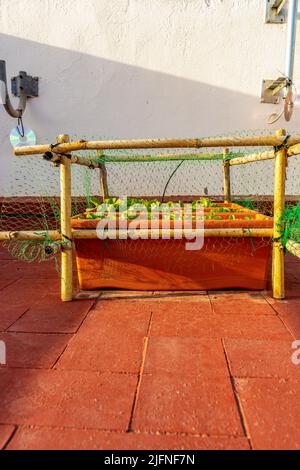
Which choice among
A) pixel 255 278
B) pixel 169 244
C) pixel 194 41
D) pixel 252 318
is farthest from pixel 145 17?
pixel 252 318

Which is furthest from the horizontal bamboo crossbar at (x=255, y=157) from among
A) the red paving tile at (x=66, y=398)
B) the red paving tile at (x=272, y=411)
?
the red paving tile at (x=66, y=398)

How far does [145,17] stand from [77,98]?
1334 mm

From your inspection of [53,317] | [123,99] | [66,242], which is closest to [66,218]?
[66,242]

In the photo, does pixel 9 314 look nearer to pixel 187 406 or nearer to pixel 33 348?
pixel 33 348

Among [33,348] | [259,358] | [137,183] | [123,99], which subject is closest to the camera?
[259,358]

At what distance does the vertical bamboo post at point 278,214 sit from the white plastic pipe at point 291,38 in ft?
7.57

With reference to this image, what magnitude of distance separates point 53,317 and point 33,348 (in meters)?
0.41

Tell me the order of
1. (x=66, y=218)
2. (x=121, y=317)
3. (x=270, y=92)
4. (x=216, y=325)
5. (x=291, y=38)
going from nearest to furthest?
(x=216, y=325)
(x=121, y=317)
(x=66, y=218)
(x=291, y=38)
(x=270, y=92)

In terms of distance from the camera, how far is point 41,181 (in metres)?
4.72

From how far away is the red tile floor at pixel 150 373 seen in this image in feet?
4.02

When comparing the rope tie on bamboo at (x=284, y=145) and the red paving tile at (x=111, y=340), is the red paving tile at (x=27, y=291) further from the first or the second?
the rope tie on bamboo at (x=284, y=145)

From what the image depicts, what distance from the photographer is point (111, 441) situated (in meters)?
1.19

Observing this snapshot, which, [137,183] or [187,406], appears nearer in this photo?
[187,406]
